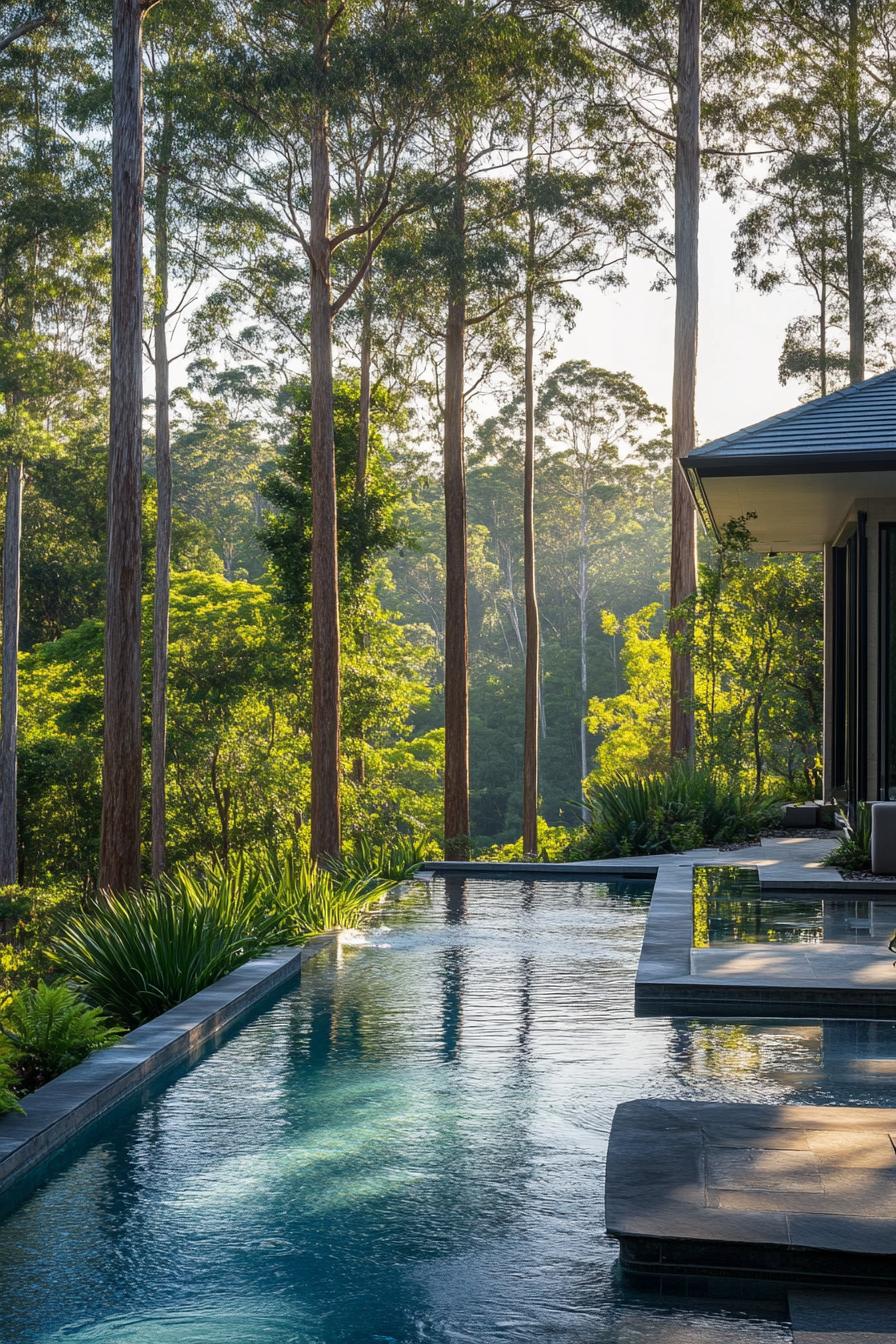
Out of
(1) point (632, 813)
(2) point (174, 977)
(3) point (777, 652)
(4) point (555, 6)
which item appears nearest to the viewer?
(2) point (174, 977)

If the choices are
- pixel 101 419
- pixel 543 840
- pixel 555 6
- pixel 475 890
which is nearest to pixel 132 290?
pixel 475 890

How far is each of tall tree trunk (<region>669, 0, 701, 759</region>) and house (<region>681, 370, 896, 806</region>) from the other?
404 cm

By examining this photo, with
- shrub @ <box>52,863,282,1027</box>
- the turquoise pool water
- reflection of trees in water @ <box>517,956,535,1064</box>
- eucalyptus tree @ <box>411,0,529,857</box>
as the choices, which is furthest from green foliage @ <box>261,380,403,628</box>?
the turquoise pool water

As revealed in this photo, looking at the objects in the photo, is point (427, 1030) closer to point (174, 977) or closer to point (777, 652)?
point (174, 977)

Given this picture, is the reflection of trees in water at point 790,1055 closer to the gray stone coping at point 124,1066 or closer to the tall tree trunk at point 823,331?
the gray stone coping at point 124,1066

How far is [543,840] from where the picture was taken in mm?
35531

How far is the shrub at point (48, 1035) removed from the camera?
5.34 m

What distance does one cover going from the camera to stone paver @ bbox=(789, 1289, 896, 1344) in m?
3.06

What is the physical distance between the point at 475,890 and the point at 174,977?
4950 millimetres

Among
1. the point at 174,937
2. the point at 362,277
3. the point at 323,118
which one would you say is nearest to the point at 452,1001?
the point at 174,937

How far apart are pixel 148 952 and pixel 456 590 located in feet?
53.3

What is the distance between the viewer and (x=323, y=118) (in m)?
17.6

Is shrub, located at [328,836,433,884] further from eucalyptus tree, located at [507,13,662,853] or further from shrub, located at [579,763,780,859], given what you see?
eucalyptus tree, located at [507,13,662,853]

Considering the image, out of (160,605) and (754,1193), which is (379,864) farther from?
(160,605)
